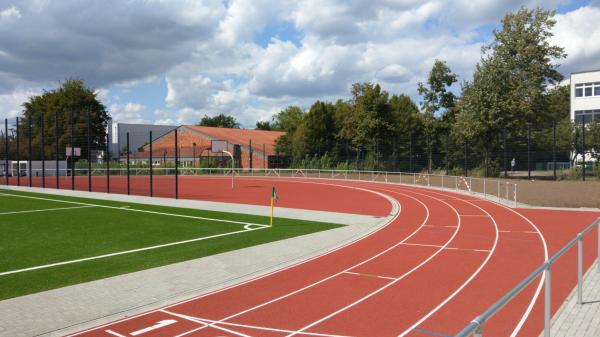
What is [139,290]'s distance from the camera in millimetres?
8727

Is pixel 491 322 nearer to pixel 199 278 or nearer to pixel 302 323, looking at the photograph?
pixel 302 323

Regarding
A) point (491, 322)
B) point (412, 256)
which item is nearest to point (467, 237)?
point (412, 256)

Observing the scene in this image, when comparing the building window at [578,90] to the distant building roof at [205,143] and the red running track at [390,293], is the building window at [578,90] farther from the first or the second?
the red running track at [390,293]

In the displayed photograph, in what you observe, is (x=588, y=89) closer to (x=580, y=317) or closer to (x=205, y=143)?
(x=205, y=143)

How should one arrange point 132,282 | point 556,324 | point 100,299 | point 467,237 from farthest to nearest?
1. point 467,237
2. point 132,282
3. point 100,299
4. point 556,324

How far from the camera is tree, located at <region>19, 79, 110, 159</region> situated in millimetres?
62031

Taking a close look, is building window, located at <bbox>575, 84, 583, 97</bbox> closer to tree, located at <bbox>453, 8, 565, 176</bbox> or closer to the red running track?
tree, located at <bbox>453, 8, 565, 176</bbox>

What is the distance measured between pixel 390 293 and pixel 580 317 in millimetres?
3026

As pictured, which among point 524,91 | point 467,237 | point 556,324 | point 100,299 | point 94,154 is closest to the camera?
point 556,324

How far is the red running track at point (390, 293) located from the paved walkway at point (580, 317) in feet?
0.90

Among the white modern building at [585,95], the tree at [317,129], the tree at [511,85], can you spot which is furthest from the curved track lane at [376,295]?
the white modern building at [585,95]

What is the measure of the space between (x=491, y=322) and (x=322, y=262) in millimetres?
4777

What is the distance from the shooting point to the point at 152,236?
14.7 meters

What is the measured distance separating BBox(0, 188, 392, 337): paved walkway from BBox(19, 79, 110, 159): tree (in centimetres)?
5461
